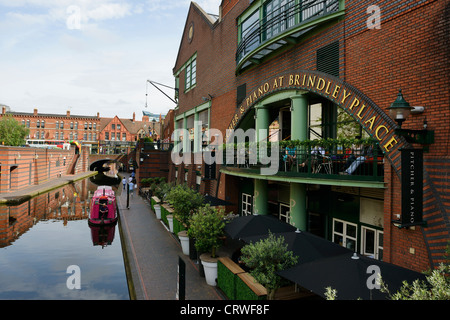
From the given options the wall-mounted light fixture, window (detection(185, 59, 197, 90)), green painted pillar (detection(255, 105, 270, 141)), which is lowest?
the wall-mounted light fixture

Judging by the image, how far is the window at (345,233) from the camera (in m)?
12.1

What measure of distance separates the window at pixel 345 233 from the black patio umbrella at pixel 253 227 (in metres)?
2.22

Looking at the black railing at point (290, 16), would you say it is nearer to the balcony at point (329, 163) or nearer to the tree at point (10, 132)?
the balcony at point (329, 163)

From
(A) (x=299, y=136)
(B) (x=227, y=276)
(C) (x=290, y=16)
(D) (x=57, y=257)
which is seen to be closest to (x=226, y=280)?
(B) (x=227, y=276)

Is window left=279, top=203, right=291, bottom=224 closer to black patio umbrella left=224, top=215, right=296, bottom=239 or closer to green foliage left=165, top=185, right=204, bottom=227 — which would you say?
black patio umbrella left=224, top=215, right=296, bottom=239

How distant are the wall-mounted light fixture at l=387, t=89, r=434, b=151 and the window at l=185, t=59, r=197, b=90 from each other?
21596 millimetres

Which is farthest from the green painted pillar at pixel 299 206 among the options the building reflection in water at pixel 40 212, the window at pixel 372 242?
the building reflection in water at pixel 40 212

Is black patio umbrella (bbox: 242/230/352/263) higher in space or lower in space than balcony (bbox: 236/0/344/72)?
lower

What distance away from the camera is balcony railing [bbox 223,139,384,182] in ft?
32.2

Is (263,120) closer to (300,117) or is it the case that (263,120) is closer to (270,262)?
(300,117)

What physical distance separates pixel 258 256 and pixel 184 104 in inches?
965

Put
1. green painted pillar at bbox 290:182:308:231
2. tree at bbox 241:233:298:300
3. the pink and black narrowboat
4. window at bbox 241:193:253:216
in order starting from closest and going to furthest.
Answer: tree at bbox 241:233:298:300
green painted pillar at bbox 290:182:308:231
window at bbox 241:193:253:216
the pink and black narrowboat

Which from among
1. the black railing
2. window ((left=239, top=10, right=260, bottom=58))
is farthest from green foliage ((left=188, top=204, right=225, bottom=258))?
window ((left=239, top=10, right=260, bottom=58))

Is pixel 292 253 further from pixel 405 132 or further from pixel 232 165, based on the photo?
pixel 232 165
